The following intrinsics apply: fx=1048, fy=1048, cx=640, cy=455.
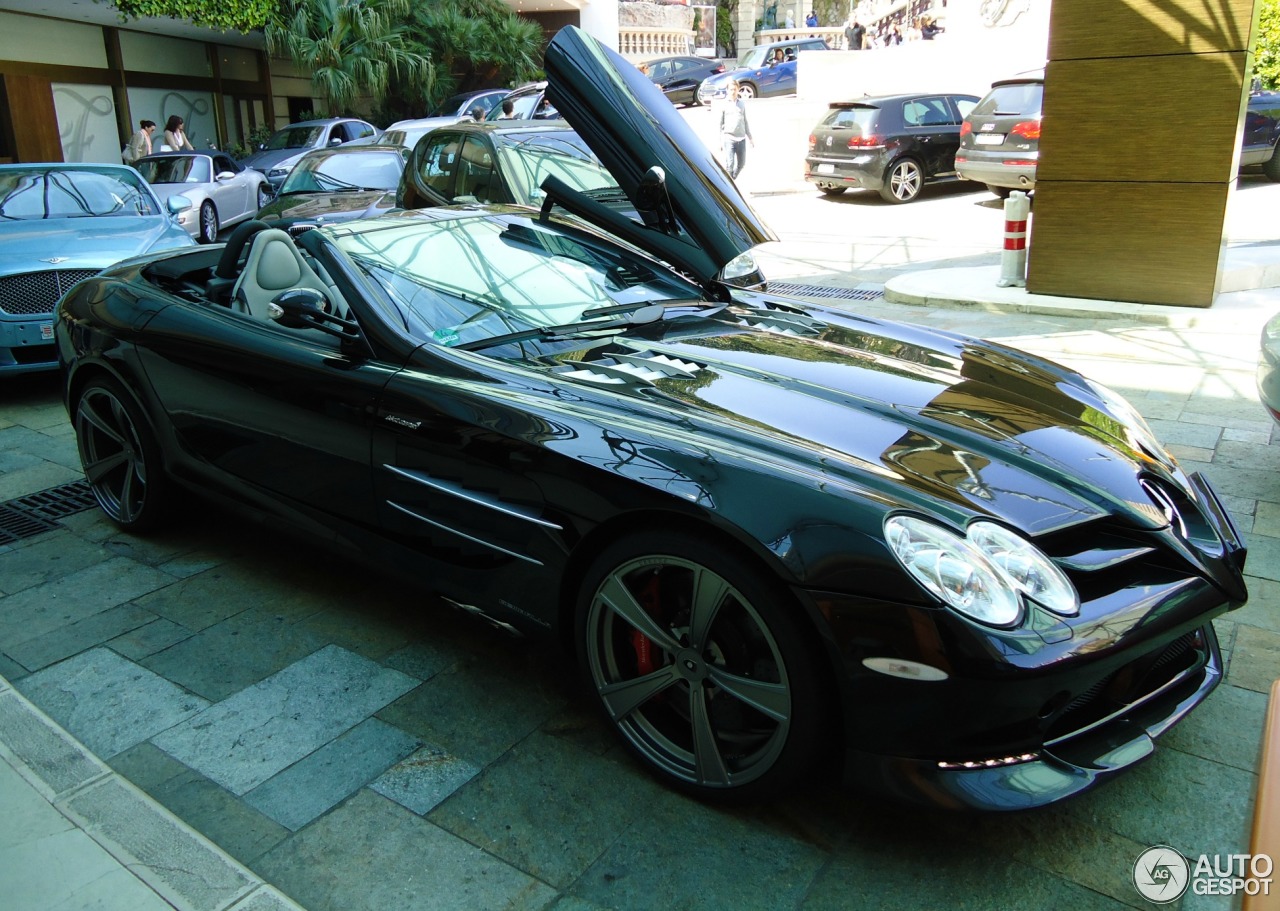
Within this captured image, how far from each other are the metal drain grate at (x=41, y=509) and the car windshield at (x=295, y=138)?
47.0 feet

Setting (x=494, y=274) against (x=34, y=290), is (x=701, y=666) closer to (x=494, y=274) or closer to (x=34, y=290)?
(x=494, y=274)

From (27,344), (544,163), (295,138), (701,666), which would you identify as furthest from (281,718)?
(295,138)

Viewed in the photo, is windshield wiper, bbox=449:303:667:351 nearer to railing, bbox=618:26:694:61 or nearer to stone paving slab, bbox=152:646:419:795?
stone paving slab, bbox=152:646:419:795

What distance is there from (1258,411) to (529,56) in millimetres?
27038

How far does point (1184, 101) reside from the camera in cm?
782

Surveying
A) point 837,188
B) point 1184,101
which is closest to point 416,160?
point 1184,101

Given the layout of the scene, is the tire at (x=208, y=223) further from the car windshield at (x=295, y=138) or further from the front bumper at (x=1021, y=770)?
the front bumper at (x=1021, y=770)

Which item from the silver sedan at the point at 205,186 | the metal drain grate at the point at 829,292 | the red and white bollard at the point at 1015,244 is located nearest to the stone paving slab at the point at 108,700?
the metal drain grate at the point at 829,292

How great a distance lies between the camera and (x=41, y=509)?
4898 mm

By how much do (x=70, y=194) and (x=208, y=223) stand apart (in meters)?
6.02

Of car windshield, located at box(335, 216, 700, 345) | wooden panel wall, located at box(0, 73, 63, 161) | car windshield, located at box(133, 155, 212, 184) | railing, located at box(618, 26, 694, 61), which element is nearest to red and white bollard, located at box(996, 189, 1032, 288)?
car windshield, located at box(335, 216, 700, 345)

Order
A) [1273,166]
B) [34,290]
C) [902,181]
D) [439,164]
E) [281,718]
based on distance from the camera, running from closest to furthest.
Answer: [281,718] → [34,290] → [439,164] → [902,181] → [1273,166]

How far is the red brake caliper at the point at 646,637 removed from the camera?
2.60 meters

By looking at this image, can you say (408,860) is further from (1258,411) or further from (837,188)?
(837,188)
